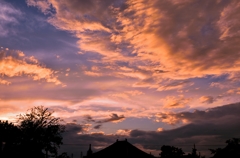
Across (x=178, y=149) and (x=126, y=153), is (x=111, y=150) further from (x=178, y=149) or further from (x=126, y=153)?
(x=178, y=149)

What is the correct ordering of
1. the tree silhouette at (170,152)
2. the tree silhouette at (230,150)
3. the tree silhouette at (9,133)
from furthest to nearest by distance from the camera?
1. the tree silhouette at (170,152)
2. the tree silhouette at (9,133)
3. the tree silhouette at (230,150)

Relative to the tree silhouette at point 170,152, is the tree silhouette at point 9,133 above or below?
above

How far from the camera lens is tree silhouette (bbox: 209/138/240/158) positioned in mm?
25359

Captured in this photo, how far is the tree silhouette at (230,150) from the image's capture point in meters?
25.4

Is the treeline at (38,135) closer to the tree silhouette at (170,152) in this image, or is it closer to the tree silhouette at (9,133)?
the tree silhouette at (9,133)

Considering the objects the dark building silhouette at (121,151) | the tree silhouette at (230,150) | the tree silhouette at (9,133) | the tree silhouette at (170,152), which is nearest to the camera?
the tree silhouette at (230,150)

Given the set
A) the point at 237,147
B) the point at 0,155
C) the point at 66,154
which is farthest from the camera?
the point at 66,154

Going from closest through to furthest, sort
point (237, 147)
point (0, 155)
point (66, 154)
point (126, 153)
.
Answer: point (237, 147) → point (0, 155) → point (126, 153) → point (66, 154)

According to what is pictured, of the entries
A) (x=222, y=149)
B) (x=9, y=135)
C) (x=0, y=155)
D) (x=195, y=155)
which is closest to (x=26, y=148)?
(x=9, y=135)

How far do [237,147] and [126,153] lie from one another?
37133mm

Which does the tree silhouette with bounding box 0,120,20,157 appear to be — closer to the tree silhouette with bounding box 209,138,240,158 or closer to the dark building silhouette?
the dark building silhouette

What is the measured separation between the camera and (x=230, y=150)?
2578 cm

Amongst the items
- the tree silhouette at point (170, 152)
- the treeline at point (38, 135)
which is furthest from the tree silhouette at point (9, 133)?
the tree silhouette at point (170, 152)

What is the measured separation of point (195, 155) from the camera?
7312cm
